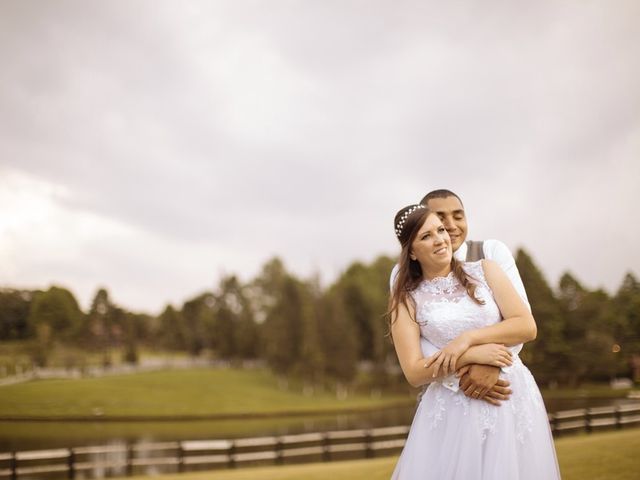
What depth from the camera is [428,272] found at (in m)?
3.61

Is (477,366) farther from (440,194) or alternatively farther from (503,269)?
(440,194)

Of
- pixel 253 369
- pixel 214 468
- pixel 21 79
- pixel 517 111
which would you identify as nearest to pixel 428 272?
pixel 214 468

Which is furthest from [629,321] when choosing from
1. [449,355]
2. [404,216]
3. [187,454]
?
[449,355]

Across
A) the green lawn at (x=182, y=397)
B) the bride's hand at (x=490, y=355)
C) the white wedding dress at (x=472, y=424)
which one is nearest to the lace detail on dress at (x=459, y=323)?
the white wedding dress at (x=472, y=424)

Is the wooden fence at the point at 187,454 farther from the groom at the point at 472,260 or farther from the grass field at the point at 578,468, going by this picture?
the groom at the point at 472,260

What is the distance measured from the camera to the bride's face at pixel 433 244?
133 inches

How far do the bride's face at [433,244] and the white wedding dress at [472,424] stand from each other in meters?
0.17

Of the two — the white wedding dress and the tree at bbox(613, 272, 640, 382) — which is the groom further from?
the tree at bbox(613, 272, 640, 382)

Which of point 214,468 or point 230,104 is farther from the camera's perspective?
point 230,104

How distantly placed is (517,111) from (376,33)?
999 centimetres

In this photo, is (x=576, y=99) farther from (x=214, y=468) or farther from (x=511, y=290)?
(x=511, y=290)

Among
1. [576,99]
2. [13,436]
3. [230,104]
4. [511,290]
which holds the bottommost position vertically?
[13,436]

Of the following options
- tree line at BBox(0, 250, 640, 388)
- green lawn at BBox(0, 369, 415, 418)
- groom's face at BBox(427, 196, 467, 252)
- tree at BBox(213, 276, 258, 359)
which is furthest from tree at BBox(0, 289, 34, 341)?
tree at BBox(213, 276, 258, 359)

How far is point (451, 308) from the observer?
337cm
